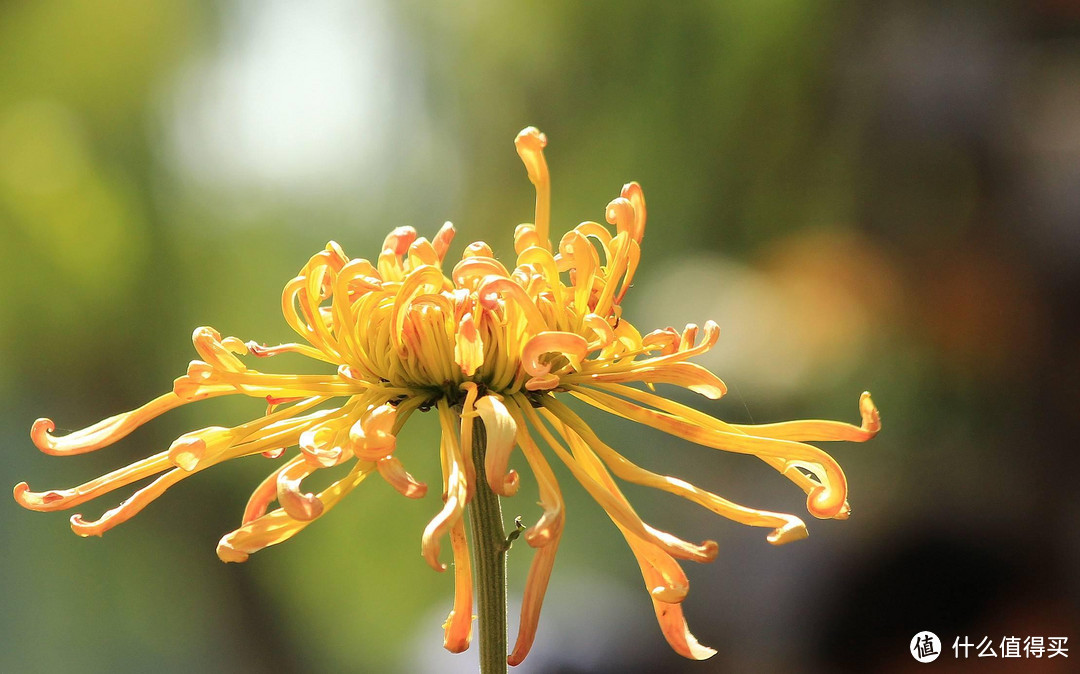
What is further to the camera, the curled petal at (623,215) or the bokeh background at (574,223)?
the bokeh background at (574,223)

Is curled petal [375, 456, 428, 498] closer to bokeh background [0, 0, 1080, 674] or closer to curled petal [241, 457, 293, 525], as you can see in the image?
curled petal [241, 457, 293, 525]

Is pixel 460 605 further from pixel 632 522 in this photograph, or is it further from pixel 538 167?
pixel 538 167

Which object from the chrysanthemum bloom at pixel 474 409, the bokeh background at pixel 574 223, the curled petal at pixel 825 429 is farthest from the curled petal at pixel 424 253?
the bokeh background at pixel 574 223

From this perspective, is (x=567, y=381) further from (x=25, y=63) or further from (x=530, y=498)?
(x=25, y=63)

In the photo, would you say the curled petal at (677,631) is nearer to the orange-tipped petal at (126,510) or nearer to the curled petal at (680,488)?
Result: the curled petal at (680,488)

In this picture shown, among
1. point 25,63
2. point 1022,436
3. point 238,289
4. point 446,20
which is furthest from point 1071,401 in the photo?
point 25,63

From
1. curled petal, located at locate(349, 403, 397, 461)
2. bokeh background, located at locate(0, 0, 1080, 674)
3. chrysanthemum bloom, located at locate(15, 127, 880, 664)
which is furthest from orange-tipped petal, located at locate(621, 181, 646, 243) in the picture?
bokeh background, located at locate(0, 0, 1080, 674)

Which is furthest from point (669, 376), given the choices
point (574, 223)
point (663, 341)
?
point (574, 223)
